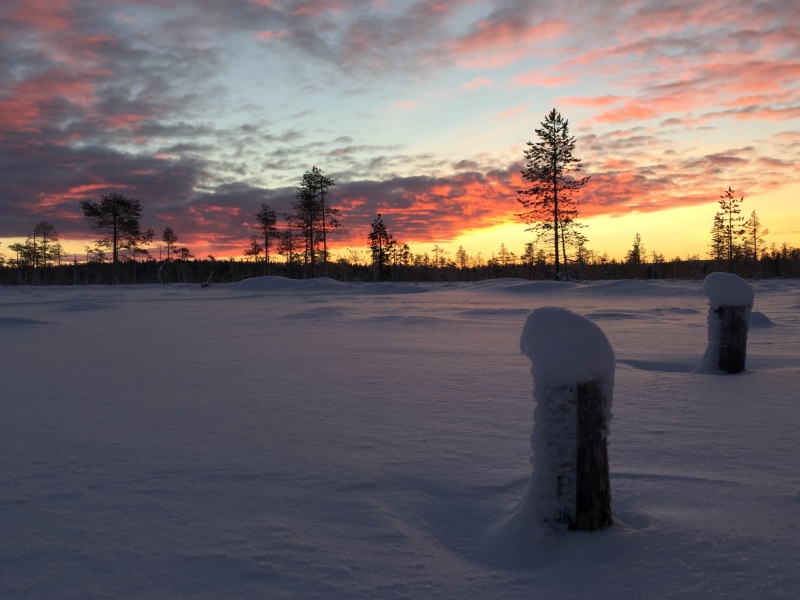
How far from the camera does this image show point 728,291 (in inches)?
173

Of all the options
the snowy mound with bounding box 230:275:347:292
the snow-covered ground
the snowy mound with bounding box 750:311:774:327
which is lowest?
the snow-covered ground

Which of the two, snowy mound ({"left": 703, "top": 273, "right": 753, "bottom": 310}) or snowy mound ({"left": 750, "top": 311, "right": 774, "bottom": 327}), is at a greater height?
snowy mound ({"left": 703, "top": 273, "right": 753, "bottom": 310})

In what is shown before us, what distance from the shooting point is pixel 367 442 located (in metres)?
2.62

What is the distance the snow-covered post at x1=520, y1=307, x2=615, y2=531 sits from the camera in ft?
5.39

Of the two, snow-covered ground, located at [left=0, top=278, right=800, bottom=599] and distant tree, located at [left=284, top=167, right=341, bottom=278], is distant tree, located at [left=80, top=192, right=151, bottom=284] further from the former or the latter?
snow-covered ground, located at [left=0, top=278, right=800, bottom=599]

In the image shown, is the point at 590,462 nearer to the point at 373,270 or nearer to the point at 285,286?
the point at 285,286

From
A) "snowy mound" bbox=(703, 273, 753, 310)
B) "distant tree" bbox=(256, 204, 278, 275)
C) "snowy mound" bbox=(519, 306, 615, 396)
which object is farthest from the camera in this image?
"distant tree" bbox=(256, 204, 278, 275)

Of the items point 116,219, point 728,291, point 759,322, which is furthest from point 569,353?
point 116,219

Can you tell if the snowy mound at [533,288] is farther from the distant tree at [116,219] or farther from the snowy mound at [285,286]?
the distant tree at [116,219]

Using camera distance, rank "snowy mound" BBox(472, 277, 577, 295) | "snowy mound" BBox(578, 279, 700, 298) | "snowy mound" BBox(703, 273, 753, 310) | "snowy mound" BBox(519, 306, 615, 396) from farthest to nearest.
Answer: "snowy mound" BBox(472, 277, 577, 295) → "snowy mound" BBox(578, 279, 700, 298) → "snowy mound" BBox(703, 273, 753, 310) → "snowy mound" BBox(519, 306, 615, 396)

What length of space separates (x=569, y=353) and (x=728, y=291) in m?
3.60

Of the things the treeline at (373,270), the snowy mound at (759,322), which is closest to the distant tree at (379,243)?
the treeline at (373,270)

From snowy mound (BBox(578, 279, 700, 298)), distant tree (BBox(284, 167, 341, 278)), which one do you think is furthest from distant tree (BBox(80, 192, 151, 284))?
snowy mound (BBox(578, 279, 700, 298))

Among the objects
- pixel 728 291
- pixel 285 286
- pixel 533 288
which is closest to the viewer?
pixel 728 291
